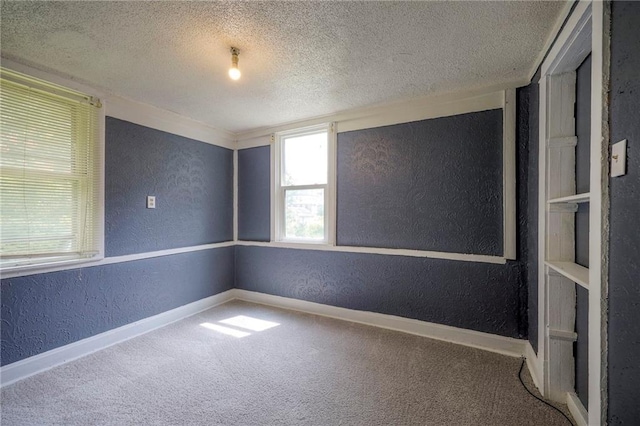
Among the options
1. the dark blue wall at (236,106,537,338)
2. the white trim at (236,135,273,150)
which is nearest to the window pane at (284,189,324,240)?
the dark blue wall at (236,106,537,338)

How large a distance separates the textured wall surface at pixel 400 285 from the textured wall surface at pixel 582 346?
2.18ft

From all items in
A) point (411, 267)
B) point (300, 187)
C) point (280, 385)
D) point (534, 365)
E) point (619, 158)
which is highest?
point (300, 187)

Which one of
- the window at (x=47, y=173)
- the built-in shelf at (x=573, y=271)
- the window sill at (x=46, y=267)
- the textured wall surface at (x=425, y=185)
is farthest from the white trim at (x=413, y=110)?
the window sill at (x=46, y=267)

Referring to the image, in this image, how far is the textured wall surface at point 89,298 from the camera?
6.73ft

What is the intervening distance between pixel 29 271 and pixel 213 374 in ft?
5.22

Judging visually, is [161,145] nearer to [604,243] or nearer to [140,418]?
[140,418]

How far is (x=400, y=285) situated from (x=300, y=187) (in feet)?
5.36

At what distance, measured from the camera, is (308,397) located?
182 cm

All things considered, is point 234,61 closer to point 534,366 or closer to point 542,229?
point 542,229

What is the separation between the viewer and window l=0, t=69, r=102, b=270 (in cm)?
201

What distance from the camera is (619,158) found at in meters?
1.00

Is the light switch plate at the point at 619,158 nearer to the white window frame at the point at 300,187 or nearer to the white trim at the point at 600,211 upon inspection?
the white trim at the point at 600,211

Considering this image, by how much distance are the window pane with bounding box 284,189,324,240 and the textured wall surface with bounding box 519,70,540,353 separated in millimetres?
2009

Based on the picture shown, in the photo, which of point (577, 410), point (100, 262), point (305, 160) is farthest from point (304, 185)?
point (577, 410)
